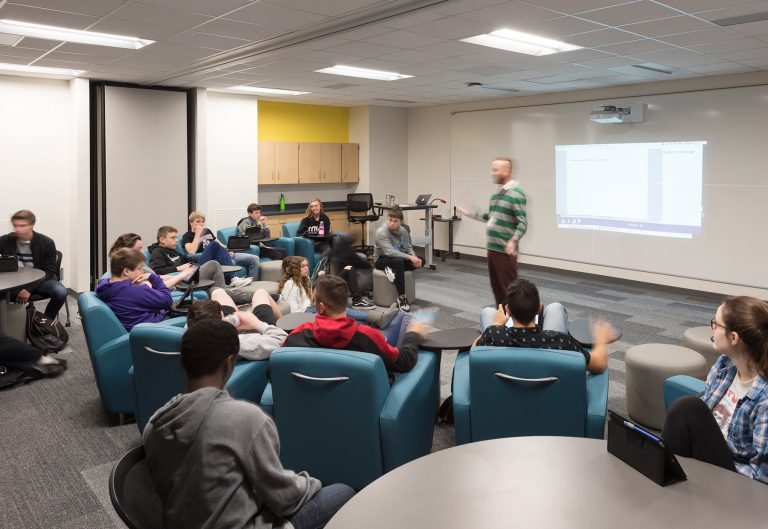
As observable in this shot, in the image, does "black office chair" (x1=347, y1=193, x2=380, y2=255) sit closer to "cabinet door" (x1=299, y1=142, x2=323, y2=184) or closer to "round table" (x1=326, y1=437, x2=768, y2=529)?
"cabinet door" (x1=299, y1=142, x2=323, y2=184)

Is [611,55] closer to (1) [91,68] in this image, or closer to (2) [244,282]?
(2) [244,282]

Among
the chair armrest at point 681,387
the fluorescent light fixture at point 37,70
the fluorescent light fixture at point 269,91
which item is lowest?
the chair armrest at point 681,387

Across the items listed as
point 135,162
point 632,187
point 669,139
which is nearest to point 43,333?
point 135,162

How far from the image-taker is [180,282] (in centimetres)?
582

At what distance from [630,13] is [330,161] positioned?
292 inches

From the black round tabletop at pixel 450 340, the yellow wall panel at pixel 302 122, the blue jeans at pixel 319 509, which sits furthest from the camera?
the yellow wall panel at pixel 302 122

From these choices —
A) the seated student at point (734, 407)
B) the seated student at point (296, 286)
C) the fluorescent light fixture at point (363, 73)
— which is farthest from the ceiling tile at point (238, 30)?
the seated student at point (734, 407)

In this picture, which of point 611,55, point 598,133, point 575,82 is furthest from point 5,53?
point 598,133

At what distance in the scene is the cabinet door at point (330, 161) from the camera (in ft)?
37.5

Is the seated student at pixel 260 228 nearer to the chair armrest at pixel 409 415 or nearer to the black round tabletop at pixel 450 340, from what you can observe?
the black round tabletop at pixel 450 340

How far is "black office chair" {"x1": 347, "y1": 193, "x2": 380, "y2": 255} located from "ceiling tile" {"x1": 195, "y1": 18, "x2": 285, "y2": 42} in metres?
5.96

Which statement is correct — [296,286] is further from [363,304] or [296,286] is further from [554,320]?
[554,320]

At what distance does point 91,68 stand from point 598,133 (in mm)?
6678

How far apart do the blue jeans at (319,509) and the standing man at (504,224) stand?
3781 millimetres
